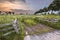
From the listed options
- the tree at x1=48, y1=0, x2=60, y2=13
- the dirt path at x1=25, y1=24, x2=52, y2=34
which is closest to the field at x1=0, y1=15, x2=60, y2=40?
the dirt path at x1=25, y1=24, x2=52, y2=34

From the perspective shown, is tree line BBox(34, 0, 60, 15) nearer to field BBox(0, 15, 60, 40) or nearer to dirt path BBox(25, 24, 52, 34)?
field BBox(0, 15, 60, 40)

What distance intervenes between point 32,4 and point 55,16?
1313mm

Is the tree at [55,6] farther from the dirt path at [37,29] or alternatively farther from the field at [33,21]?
the dirt path at [37,29]

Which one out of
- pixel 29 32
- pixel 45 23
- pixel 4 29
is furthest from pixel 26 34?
pixel 45 23

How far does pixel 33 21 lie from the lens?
7.07 m

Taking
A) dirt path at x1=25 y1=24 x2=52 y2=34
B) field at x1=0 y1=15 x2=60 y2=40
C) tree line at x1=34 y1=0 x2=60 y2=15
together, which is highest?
tree line at x1=34 y1=0 x2=60 y2=15

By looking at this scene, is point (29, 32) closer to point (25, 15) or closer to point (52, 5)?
point (25, 15)

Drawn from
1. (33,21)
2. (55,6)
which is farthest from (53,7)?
(33,21)

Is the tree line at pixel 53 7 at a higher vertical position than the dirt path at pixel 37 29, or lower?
higher

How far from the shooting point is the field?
5945 mm

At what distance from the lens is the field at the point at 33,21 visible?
595 cm

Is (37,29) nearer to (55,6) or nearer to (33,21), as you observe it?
(33,21)

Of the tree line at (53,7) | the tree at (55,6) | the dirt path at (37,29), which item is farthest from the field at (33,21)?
the tree at (55,6)

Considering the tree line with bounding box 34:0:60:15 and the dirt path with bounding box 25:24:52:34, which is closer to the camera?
the dirt path with bounding box 25:24:52:34
